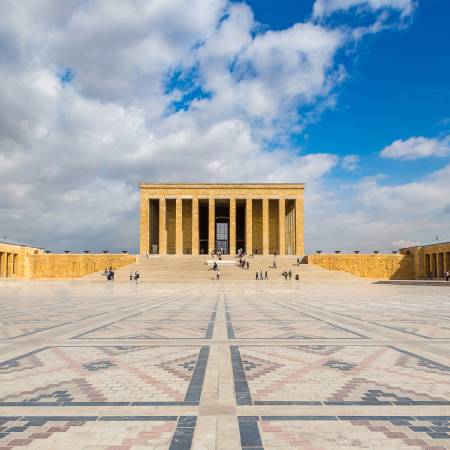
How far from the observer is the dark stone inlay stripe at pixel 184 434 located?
9.00ft

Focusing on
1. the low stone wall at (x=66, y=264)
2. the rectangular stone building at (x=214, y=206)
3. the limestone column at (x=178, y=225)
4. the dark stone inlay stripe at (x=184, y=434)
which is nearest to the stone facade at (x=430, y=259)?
the rectangular stone building at (x=214, y=206)

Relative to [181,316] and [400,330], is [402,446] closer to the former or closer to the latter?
[400,330]

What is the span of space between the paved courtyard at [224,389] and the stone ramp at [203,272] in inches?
1096

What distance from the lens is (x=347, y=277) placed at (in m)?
36.0

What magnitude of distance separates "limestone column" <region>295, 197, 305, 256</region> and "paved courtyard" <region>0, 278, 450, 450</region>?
4555 cm

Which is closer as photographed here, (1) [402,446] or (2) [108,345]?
(1) [402,446]

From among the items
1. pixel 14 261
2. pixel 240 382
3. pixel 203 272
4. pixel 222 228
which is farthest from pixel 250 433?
pixel 222 228

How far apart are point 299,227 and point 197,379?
49997mm

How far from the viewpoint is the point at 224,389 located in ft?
13.1

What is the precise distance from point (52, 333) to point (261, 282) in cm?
2632

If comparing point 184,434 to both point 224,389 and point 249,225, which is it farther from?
point 249,225

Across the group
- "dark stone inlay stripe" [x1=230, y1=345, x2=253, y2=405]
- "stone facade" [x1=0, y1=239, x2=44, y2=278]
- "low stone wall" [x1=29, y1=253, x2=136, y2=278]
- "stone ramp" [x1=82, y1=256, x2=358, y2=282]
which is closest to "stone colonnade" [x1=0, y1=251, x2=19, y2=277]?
"stone facade" [x1=0, y1=239, x2=44, y2=278]

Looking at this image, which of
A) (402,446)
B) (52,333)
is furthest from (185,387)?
(52,333)

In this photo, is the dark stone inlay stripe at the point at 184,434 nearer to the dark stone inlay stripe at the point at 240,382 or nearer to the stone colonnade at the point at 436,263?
the dark stone inlay stripe at the point at 240,382
